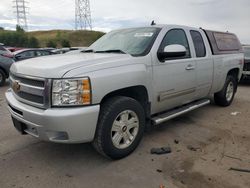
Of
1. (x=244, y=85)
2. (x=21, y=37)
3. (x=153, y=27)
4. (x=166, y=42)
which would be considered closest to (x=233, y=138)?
(x=166, y=42)

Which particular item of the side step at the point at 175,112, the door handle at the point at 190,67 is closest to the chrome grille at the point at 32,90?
the side step at the point at 175,112

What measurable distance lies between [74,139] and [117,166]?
755 millimetres

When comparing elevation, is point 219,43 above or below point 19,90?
above

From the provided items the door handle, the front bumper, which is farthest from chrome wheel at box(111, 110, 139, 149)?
the door handle

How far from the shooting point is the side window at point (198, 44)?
498 cm

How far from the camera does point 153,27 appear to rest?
14.6 ft

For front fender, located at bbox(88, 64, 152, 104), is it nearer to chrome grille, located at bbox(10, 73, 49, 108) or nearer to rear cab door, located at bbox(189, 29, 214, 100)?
chrome grille, located at bbox(10, 73, 49, 108)

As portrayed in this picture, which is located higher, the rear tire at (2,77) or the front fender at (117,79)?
the front fender at (117,79)

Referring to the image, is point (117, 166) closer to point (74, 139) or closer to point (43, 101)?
point (74, 139)

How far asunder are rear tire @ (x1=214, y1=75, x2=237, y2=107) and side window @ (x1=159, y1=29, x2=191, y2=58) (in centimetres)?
214

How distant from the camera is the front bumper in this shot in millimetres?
2957

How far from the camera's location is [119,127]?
3537 millimetres

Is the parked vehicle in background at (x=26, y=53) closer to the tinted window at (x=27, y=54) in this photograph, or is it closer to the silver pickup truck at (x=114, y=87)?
the tinted window at (x=27, y=54)

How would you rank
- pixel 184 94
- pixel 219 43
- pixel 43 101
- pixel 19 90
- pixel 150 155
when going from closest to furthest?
pixel 43 101 → pixel 19 90 → pixel 150 155 → pixel 184 94 → pixel 219 43
